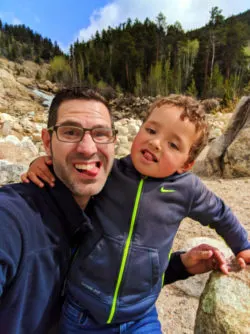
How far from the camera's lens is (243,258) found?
1594 millimetres

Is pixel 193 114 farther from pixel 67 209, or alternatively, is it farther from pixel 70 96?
pixel 67 209

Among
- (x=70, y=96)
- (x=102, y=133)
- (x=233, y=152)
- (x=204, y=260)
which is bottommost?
(x=204, y=260)

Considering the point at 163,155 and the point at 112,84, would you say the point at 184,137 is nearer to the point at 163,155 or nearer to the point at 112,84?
the point at 163,155

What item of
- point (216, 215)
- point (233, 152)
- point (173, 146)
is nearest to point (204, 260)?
point (216, 215)

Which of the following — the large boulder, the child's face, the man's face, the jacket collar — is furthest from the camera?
the large boulder

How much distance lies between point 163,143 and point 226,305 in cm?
95

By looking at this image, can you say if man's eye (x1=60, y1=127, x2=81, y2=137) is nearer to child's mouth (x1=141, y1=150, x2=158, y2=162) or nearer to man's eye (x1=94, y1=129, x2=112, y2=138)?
man's eye (x1=94, y1=129, x2=112, y2=138)

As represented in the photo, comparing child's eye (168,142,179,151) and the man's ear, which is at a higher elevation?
the man's ear

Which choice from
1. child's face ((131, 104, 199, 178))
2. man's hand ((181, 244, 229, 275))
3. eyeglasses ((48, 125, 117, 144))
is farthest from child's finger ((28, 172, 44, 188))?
man's hand ((181, 244, 229, 275))

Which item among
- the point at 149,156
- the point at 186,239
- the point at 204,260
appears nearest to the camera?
the point at 149,156

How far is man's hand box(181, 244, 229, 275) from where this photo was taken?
1.60m

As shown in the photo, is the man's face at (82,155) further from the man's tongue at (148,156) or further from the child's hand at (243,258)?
the child's hand at (243,258)

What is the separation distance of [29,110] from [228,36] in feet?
75.4

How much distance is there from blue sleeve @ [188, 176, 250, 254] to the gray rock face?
0.19m
